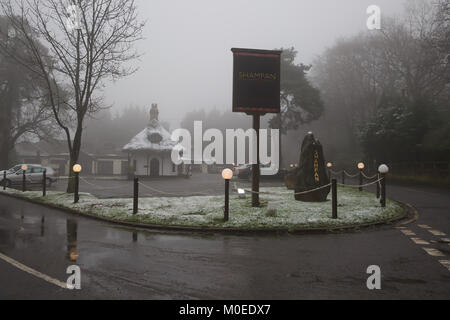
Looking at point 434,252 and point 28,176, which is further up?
point 28,176

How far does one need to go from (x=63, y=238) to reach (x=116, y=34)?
12338mm

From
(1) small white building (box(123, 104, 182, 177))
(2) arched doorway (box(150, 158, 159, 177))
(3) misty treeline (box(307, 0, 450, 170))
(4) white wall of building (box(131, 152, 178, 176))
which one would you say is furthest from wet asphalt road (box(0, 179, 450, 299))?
(2) arched doorway (box(150, 158, 159, 177))

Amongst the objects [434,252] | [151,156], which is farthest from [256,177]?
[151,156]

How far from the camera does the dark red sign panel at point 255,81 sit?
34.3ft

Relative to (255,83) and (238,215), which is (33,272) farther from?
(255,83)

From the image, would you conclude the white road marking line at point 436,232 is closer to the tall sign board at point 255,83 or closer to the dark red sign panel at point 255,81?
the tall sign board at point 255,83

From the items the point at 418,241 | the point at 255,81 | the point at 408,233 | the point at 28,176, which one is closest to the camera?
the point at 418,241

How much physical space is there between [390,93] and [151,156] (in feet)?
93.8

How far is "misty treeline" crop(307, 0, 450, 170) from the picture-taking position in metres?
21.6

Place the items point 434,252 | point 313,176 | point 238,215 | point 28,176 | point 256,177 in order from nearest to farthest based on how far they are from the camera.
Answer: point 434,252
point 238,215
point 256,177
point 313,176
point 28,176

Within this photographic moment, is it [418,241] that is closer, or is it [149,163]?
[418,241]

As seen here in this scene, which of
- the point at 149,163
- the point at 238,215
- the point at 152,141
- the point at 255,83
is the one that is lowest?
the point at 238,215

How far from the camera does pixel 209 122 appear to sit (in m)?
87.3

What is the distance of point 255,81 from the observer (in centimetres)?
1055
